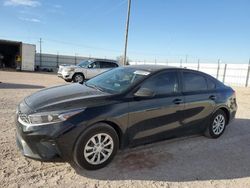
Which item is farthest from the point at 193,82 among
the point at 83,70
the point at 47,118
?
the point at 83,70

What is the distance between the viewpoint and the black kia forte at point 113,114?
10.8ft

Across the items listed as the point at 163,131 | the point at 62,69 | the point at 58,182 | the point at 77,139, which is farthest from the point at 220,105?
the point at 62,69

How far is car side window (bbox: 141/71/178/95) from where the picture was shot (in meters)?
4.28

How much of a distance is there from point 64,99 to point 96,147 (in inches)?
33.2

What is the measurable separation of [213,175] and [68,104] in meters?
2.42

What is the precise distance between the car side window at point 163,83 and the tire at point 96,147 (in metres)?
1.03

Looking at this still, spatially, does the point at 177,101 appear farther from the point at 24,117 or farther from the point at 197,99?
the point at 24,117

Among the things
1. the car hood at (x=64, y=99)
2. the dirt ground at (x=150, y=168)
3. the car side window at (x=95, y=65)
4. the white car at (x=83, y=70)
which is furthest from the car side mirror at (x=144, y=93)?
the car side window at (x=95, y=65)

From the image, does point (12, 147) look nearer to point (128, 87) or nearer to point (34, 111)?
point (34, 111)

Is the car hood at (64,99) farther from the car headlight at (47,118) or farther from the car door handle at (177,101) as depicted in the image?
the car door handle at (177,101)

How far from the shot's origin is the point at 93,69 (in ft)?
53.5

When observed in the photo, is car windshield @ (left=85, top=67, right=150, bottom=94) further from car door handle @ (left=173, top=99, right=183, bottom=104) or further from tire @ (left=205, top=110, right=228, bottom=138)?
tire @ (left=205, top=110, right=228, bottom=138)

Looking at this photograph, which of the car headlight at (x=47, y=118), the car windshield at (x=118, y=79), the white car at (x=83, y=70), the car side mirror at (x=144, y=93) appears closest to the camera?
the car headlight at (x=47, y=118)

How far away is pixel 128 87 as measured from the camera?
158 inches
